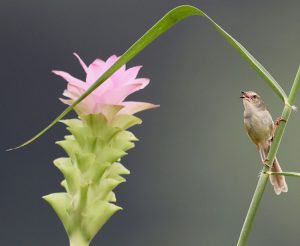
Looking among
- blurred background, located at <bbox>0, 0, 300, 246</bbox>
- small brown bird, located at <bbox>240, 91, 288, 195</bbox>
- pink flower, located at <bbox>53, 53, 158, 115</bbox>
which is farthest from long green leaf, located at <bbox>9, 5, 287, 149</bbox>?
blurred background, located at <bbox>0, 0, 300, 246</bbox>

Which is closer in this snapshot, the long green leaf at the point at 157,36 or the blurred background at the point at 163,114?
the long green leaf at the point at 157,36

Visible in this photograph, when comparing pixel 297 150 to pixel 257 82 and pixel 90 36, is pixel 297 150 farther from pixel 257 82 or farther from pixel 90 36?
pixel 90 36

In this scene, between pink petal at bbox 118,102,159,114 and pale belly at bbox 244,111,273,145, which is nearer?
pink petal at bbox 118,102,159,114

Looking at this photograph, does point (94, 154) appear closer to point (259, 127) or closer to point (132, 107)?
point (132, 107)

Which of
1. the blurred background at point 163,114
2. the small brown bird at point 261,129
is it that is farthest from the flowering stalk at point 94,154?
the blurred background at point 163,114

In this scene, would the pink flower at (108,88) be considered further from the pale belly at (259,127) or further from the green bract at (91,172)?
the pale belly at (259,127)

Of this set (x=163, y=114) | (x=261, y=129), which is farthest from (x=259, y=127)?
(x=163, y=114)

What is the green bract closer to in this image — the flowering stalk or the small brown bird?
the flowering stalk

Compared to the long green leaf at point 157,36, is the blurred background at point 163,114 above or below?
above
